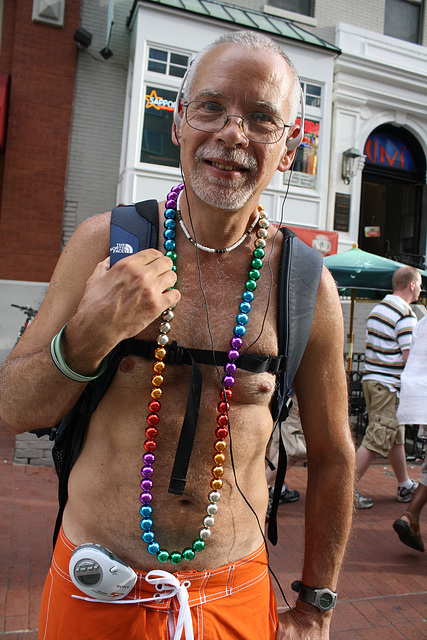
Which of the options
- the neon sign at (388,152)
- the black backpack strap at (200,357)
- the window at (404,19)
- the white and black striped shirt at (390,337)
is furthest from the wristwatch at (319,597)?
the window at (404,19)

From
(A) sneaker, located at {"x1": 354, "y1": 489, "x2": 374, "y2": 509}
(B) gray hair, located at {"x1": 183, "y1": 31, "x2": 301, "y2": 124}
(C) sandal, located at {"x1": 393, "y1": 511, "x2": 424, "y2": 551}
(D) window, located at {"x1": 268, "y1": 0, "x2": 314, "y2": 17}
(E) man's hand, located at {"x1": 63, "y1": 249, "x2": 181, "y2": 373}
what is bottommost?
(A) sneaker, located at {"x1": 354, "y1": 489, "x2": 374, "y2": 509}

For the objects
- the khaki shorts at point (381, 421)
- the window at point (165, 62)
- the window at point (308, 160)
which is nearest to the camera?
the khaki shorts at point (381, 421)

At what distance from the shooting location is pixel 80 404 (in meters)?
1.43

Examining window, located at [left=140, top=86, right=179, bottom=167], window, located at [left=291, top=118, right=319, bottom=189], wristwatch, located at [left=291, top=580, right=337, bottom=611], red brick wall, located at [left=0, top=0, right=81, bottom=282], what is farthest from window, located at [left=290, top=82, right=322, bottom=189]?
wristwatch, located at [left=291, top=580, right=337, bottom=611]

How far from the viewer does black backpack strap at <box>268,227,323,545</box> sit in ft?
5.00

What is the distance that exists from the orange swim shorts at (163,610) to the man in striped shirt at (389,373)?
3.91 meters

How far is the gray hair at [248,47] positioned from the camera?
158 centimetres

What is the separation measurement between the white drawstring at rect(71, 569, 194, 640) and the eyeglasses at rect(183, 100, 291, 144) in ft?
4.15

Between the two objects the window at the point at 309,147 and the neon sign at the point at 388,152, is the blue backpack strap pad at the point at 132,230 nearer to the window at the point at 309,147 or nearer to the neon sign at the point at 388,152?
the window at the point at 309,147

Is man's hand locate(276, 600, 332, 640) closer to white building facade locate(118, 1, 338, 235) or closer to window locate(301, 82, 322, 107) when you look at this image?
white building facade locate(118, 1, 338, 235)

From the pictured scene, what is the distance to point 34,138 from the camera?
35.5 feet

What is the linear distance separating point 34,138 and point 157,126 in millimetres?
2648

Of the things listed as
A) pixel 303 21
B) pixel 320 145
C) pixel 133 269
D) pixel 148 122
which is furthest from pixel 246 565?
pixel 303 21

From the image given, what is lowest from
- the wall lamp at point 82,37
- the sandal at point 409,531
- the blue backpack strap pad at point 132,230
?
the sandal at point 409,531
